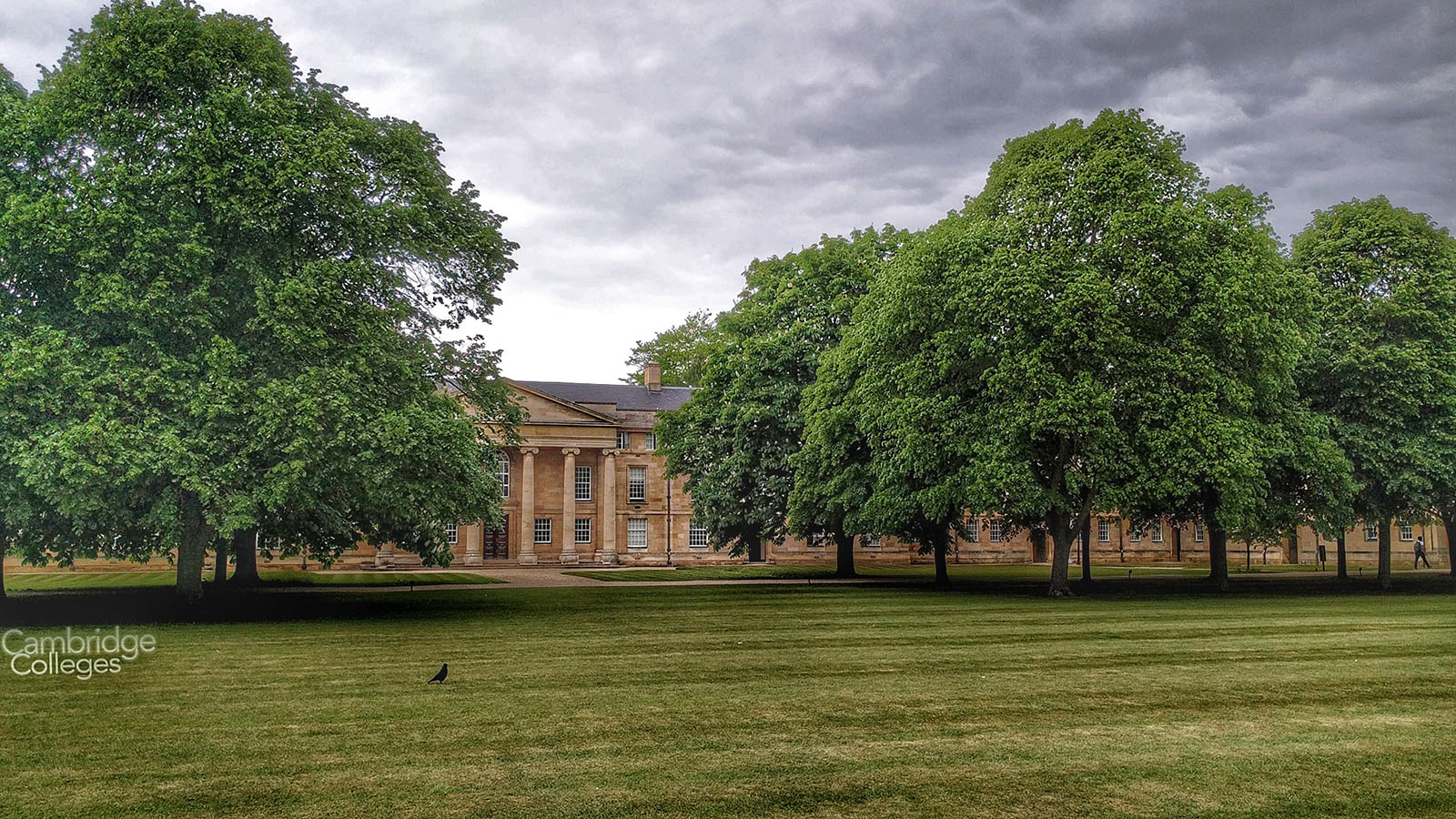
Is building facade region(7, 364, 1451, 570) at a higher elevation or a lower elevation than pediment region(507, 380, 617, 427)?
lower

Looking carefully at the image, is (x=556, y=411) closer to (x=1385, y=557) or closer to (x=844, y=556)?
(x=844, y=556)

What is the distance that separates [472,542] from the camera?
67125 millimetres

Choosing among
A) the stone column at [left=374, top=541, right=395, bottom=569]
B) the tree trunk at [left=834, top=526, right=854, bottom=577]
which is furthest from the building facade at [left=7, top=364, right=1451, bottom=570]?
the tree trunk at [left=834, top=526, right=854, bottom=577]

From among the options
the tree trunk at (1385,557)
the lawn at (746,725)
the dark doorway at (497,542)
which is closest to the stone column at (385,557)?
the dark doorway at (497,542)

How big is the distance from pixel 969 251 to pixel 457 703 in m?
23.8

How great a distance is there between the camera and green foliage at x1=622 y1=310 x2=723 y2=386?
7819 centimetres

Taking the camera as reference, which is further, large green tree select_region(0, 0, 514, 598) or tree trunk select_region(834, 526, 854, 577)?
tree trunk select_region(834, 526, 854, 577)

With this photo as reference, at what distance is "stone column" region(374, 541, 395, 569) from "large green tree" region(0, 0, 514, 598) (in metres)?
37.3

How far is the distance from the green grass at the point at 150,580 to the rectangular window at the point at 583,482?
70.4 ft

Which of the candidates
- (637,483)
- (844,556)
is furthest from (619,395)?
(844,556)

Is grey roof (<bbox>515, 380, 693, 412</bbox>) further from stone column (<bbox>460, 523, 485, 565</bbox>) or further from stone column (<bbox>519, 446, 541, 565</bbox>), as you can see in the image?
stone column (<bbox>460, 523, 485, 565</bbox>)

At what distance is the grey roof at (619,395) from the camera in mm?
72375

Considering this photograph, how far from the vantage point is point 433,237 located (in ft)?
85.2

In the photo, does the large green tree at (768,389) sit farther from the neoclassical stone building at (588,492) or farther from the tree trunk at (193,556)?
the tree trunk at (193,556)
